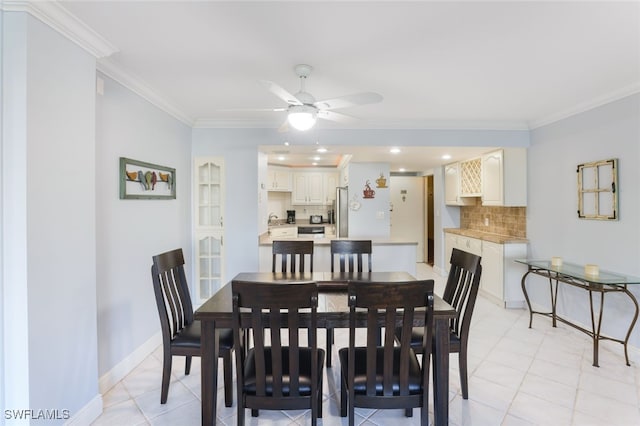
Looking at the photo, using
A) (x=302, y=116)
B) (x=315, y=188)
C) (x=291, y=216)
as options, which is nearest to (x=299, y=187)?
(x=315, y=188)

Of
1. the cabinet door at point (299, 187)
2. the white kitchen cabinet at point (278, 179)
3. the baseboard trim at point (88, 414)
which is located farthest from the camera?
the cabinet door at point (299, 187)

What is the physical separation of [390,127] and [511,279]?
2514mm

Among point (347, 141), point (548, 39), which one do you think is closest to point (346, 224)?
point (347, 141)

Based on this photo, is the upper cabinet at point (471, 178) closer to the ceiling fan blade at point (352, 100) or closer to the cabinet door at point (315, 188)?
the cabinet door at point (315, 188)

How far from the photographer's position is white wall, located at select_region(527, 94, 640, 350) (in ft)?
9.16

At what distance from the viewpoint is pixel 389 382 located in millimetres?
1645

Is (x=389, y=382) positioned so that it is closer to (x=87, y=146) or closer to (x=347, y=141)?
(x=87, y=146)

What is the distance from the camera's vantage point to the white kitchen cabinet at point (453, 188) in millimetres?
5352

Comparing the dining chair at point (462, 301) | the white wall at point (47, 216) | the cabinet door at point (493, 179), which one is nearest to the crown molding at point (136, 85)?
the white wall at point (47, 216)

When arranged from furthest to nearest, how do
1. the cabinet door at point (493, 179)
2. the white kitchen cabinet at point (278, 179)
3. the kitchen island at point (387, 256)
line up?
the white kitchen cabinet at point (278, 179)
the cabinet door at point (493, 179)
the kitchen island at point (387, 256)

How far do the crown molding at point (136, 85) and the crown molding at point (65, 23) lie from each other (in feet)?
0.81

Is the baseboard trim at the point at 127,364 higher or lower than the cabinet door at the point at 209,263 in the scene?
lower

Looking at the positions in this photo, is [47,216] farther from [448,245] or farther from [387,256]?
[448,245]

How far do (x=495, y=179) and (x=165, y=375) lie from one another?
4.42m
